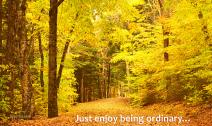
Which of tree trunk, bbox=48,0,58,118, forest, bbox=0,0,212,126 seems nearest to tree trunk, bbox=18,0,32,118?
forest, bbox=0,0,212,126

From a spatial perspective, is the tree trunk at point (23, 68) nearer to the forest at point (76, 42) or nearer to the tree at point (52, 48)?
the forest at point (76, 42)

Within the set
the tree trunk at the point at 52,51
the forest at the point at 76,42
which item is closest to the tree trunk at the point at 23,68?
the forest at the point at 76,42

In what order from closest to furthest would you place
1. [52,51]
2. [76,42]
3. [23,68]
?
[52,51] → [23,68] → [76,42]

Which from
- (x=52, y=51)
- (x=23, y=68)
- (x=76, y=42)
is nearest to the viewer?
(x=52, y=51)

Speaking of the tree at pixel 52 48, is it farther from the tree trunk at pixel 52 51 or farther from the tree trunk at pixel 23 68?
the tree trunk at pixel 23 68

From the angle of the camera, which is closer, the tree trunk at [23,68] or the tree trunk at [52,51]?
the tree trunk at [52,51]

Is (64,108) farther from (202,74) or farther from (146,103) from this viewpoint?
(202,74)

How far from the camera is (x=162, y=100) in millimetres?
25188

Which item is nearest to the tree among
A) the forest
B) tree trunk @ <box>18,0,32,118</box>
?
the forest

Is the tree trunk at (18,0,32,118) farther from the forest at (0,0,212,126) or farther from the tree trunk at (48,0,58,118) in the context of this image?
the tree trunk at (48,0,58,118)

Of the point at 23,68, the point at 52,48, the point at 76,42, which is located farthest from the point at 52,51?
the point at 76,42

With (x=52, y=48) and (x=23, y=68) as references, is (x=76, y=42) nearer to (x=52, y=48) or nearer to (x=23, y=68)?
(x=23, y=68)

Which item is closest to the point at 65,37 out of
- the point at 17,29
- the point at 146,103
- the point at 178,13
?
the point at 17,29

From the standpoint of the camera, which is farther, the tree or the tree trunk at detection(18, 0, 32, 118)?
the tree trunk at detection(18, 0, 32, 118)
